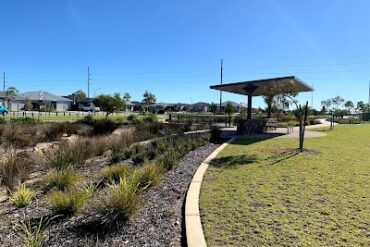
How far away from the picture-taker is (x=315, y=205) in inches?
215

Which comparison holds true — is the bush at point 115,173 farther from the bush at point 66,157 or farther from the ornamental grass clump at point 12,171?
the ornamental grass clump at point 12,171

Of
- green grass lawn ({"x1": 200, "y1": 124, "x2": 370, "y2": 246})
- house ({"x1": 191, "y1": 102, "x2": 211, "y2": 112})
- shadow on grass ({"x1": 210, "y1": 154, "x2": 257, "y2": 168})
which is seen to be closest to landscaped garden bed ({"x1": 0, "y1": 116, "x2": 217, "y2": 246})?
green grass lawn ({"x1": 200, "y1": 124, "x2": 370, "y2": 246})

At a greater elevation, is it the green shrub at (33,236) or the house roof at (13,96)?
the house roof at (13,96)

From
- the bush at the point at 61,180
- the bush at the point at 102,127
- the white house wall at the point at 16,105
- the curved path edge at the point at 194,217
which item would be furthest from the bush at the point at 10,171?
the white house wall at the point at 16,105

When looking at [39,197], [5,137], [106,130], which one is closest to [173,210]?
[39,197]

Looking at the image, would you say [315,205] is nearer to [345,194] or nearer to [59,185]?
[345,194]

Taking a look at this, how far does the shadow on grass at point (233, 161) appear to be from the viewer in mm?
9163

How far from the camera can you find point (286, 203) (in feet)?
18.3

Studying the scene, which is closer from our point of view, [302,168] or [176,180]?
[176,180]

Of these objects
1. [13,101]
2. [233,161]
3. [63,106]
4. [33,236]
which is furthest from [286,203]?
[63,106]

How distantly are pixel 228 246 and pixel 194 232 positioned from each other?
0.54 m

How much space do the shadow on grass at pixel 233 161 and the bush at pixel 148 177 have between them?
237cm

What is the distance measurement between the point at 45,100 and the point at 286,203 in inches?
2995

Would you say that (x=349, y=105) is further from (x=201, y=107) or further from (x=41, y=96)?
(x=41, y=96)
